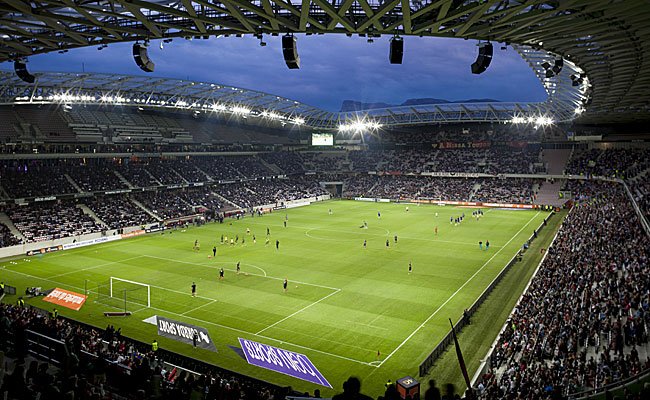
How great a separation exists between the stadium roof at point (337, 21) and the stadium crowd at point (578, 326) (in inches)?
417

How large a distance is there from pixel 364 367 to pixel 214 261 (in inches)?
917

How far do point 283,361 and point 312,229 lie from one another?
3821 centimetres

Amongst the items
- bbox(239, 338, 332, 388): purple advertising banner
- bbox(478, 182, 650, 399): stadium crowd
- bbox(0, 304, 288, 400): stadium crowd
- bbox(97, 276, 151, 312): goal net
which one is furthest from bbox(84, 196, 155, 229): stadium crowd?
bbox(478, 182, 650, 399): stadium crowd

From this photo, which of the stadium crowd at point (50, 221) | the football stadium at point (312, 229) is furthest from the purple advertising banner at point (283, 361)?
the stadium crowd at point (50, 221)

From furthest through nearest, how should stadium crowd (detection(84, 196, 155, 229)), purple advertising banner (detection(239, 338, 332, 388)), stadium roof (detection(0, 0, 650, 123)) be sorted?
stadium crowd (detection(84, 196, 155, 229))
purple advertising banner (detection(239, 338, 332, 388))
stadium roof (detection(0, 0, 650, 123))

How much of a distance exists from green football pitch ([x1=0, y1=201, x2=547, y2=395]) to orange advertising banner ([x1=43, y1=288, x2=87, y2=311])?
1.54 feet

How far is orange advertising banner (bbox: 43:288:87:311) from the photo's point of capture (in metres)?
28.5

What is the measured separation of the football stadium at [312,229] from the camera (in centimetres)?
1432

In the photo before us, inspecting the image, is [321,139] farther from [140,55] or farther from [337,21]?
[337,21]

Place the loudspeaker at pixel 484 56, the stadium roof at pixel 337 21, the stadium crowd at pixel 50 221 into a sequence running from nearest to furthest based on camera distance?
the stadium roof at pixel 337 21, the loudspeaker at pixel 484 56, the stadium crowd at pixel 50 221

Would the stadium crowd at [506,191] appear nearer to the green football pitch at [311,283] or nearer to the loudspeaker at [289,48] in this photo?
the green football pitch at [311,283]

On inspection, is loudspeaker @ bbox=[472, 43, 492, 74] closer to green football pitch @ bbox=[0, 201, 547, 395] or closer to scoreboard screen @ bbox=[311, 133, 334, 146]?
green football pitch @ bbox=[0, 201, 547, 395]

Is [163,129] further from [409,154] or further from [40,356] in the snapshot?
[40,356]

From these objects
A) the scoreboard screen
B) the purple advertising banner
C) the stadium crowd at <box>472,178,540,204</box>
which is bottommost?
the purple advertising banner
